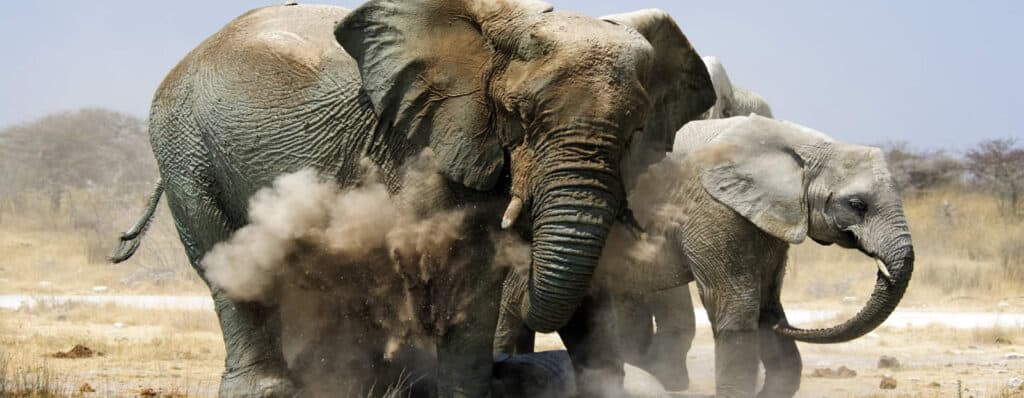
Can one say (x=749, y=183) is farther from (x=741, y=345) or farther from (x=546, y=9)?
(x=546, y=9)

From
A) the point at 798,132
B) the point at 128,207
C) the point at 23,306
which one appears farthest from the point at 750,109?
the point at 128,207

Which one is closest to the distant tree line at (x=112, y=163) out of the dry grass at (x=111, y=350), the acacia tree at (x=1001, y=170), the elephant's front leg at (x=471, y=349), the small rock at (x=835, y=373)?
the acacia tree at (x=1001, y=170)

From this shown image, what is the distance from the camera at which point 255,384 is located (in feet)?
23.6

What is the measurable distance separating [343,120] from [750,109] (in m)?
6.47

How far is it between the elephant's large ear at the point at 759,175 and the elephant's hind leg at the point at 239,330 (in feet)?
10.4

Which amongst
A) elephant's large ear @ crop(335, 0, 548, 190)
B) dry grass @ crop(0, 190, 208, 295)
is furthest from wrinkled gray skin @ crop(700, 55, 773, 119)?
dry grass @ crop(0, 190, 208, 295)

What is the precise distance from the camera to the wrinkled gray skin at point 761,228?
8539 mm

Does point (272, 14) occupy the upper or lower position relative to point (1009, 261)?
upper

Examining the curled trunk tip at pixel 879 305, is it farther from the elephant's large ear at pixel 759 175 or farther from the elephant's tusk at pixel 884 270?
the elephant's large ear at pixel 759 175

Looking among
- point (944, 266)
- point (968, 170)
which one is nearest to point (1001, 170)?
point (968, 170)

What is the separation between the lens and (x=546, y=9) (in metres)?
5.75

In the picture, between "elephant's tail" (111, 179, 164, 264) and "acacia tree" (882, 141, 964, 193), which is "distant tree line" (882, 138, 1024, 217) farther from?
"elephant's tail" (111, 179, 164, 264)

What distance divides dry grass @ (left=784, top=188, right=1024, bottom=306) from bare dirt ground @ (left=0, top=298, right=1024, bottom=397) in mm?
4153

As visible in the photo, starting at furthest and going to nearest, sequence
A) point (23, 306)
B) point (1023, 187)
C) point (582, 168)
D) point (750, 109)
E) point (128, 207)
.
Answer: point (1023, 187) → point (128, 207) → point (23, 306) → point (750, 109) → point (582, 168)
